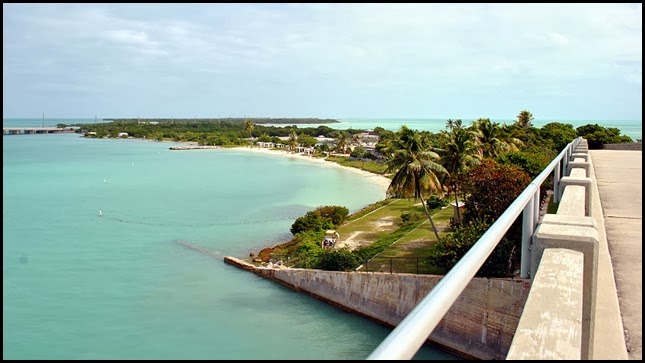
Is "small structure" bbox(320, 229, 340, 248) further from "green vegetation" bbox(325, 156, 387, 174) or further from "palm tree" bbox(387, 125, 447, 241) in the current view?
"green vegetation" bbox(325, 156, 387, 174)

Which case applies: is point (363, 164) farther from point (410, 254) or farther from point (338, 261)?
point (338, 261)

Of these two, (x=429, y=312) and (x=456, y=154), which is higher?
(x=456, y=154)

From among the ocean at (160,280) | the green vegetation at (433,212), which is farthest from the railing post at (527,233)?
the ocean at (160,280)

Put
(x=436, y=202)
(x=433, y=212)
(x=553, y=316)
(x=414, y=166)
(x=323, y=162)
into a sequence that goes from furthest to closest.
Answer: (x=323, y=162) → (x=436, y=202) → (x=433, y=212) → (x=414, y=166) → (x=553, y=316)

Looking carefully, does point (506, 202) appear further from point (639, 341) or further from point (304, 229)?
point (639, 341)

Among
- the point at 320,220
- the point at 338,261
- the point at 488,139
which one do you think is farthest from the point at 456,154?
the point at 488,139

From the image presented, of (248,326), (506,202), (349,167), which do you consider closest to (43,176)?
(349,167)

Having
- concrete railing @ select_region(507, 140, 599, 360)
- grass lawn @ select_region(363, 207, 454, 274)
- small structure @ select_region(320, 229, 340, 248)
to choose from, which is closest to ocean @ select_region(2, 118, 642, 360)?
grass lawn @ select_region(363, 207, 454, 274)

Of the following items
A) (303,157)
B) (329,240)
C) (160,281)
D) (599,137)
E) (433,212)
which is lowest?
(160,281)
